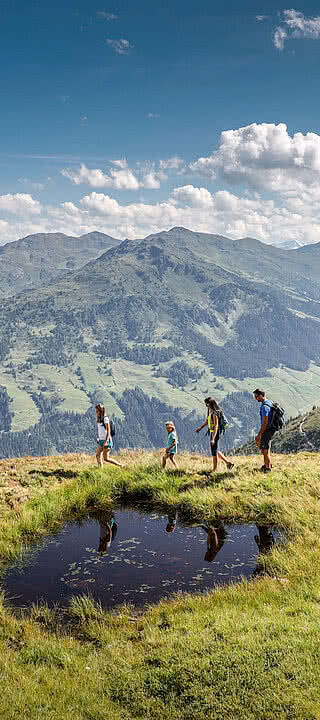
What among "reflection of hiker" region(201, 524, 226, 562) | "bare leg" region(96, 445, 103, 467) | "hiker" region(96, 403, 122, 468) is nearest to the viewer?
"reflection of hiker" region(201, 524, 226, 562)

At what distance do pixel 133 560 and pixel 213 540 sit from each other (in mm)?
2730

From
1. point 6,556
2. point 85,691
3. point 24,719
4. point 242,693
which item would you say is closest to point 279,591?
point 242,693

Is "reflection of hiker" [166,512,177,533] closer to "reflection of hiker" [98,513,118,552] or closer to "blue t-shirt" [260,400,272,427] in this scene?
"reflection of hiker" [98,513,118,552]

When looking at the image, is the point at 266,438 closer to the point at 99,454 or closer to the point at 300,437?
the point at 99,454

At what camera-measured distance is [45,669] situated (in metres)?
8.51

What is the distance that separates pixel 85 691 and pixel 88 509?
10591 millimetres

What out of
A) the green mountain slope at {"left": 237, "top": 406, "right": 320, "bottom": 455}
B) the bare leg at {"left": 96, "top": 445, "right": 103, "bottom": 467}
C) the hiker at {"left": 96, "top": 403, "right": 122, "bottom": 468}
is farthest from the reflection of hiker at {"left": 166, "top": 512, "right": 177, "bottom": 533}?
the green mountain slope at {"left": 237, "top": 406, "right": 320, "bottom": 455}

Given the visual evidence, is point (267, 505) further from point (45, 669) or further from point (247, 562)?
point (45, 669)

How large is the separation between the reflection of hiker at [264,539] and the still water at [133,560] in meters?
0.03

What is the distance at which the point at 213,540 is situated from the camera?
1530 centimetres

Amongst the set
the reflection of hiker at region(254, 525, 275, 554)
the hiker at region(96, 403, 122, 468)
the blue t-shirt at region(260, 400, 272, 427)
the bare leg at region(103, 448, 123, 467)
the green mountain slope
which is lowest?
the green mountain slope

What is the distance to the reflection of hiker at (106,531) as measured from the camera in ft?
49.7

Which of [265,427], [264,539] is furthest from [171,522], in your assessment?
[265,427]

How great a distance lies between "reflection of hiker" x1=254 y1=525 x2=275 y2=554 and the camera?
14.4m
